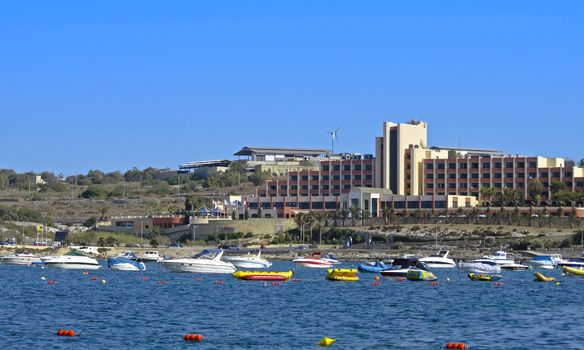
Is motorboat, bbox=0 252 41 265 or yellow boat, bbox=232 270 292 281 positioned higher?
motorboat, bbox=0 252 41 265

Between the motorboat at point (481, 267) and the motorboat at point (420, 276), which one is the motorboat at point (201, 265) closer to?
→ the motorboat at point (420, 276)

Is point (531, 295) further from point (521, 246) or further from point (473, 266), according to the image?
point (521, 246)

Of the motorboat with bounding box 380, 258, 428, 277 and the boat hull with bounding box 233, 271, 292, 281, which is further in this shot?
the motorboat with bounding box 380, 258, 428, 277

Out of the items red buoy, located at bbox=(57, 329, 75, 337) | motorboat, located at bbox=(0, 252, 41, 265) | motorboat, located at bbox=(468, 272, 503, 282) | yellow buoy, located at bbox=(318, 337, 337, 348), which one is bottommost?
yellow buoy, located at bbox=(318, 337, 337, 348)

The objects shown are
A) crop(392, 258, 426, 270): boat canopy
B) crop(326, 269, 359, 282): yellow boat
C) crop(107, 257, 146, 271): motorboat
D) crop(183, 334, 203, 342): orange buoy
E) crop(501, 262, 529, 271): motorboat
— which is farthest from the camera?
crop(501, 262, 529, 271): motorboat

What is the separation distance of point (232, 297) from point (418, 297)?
50.9 feet

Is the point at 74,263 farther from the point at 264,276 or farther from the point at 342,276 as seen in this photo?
the point at 342,276

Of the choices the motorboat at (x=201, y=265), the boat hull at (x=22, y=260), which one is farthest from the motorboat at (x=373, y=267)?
the boat hull at (x=22, y=260)

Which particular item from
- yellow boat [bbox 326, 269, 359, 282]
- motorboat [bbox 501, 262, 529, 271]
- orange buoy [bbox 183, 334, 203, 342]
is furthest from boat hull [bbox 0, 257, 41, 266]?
orange buoy [bbox 183, 334, 203, 342]

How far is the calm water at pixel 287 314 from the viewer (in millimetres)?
62812

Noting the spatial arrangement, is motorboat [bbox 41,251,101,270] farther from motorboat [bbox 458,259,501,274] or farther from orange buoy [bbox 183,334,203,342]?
orange buoy [bbox 183,334,203,342]

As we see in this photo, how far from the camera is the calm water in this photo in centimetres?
6281

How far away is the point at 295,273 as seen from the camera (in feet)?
450

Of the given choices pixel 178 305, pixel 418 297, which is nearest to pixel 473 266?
pixel 418 297
